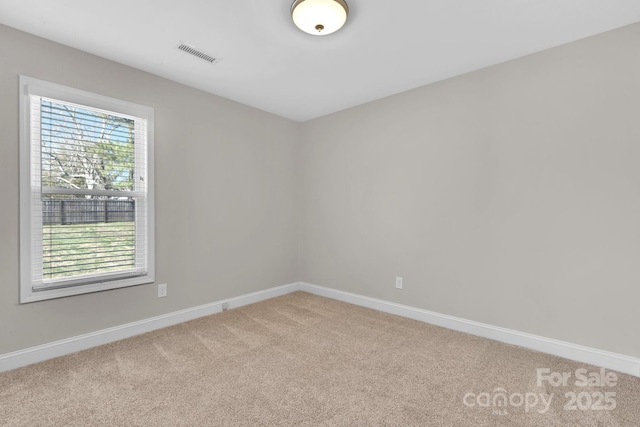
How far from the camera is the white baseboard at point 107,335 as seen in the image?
2.16 m

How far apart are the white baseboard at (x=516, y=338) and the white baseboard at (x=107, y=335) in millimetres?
1611

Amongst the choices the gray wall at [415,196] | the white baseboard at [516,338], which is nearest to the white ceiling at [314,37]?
the gray wall at [415,196]

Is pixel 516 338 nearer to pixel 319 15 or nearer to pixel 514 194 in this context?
pixel 514 194

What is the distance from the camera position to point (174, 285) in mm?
3025

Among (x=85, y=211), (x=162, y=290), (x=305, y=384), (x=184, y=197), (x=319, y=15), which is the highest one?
(x=319, y=15)

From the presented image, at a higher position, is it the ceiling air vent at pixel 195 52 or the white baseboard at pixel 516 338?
the ceiling air vent at pixel 195 52

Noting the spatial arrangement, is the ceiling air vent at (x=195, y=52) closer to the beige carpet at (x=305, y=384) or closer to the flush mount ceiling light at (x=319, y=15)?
the flush mount ceiling light at (x=319, y=15)

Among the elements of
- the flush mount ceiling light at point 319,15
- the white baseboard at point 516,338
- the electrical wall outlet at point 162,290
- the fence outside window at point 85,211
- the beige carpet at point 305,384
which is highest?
the flush mount ceiling light at point 319,15

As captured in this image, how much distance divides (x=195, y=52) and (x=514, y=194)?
117 inches

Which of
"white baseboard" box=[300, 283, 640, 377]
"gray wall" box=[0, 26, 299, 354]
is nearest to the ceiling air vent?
"gray wall" box=[0, 26, 299, 354]

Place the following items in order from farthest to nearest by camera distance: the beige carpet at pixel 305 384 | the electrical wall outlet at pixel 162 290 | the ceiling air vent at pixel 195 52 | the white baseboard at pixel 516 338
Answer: the electrical wall outlet at pixel 162 290 < the ceiling air vent at pixel 195 52 < the white baseboard at pixel 516 338 < the beige carpet at pixel 305 384

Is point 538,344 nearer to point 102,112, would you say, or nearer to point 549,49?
point 549,49

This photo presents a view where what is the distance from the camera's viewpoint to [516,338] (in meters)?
2.51

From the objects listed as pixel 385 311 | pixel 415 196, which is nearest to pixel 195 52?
pixel 415 196
